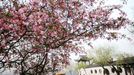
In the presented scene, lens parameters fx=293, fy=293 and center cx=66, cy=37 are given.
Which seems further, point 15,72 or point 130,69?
point 130,69

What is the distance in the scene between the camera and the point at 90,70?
343 ft

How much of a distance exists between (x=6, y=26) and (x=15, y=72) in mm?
3567

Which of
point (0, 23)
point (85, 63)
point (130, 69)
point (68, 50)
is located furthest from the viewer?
point (85, 63)

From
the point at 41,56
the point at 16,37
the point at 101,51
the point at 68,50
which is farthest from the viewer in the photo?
the point at 101,51

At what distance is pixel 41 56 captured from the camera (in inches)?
496

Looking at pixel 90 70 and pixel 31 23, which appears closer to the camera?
pixel 31 23

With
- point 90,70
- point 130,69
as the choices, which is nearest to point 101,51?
point 90,70

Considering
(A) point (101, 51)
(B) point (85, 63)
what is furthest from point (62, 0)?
(B) point (85, 63)

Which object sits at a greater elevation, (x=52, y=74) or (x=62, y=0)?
(x=62, y=0)

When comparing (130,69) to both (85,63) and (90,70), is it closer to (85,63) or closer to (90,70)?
(90,70)

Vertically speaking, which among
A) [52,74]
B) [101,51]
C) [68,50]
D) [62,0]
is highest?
[101,51]

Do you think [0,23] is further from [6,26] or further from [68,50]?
[68,50]

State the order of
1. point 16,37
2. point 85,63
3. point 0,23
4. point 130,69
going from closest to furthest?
point 0,23
point 16,37
point 130,69
point 85,63

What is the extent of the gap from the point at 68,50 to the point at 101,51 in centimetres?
8806
